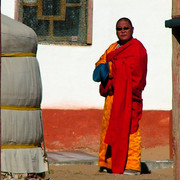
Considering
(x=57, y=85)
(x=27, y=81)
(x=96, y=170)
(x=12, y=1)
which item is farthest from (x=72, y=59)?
(x=27, y=81)

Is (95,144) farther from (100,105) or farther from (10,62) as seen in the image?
(10,62)

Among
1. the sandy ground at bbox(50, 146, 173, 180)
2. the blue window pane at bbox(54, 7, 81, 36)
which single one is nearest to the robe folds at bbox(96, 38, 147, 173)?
the sandy ground at bbox(50, 146, 173, 180)

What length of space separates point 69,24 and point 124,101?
2.56 meters

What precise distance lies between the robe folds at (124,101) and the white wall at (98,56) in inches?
82.4

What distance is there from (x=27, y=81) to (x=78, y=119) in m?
4.47

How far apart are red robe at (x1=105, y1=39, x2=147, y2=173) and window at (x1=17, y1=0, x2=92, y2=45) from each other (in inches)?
86.3

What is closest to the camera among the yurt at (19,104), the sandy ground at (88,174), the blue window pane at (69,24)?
the yurt at (19,104)

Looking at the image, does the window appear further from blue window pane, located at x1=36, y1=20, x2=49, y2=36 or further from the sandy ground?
the sandy ground

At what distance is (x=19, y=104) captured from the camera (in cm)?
604

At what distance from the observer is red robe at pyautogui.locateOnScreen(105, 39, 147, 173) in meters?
8.35

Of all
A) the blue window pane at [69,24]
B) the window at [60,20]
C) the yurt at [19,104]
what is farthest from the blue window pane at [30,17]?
the yurt at [19,104]

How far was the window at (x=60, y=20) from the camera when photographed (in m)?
10.5

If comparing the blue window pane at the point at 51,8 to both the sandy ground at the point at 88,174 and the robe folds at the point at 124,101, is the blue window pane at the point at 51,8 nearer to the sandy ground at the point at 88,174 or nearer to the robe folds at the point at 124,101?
the robe folds at the point at 124,101

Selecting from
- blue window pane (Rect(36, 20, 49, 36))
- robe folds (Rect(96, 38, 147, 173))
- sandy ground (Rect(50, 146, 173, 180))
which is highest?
blue window pane (Rect(36, 20, 49, 36))
